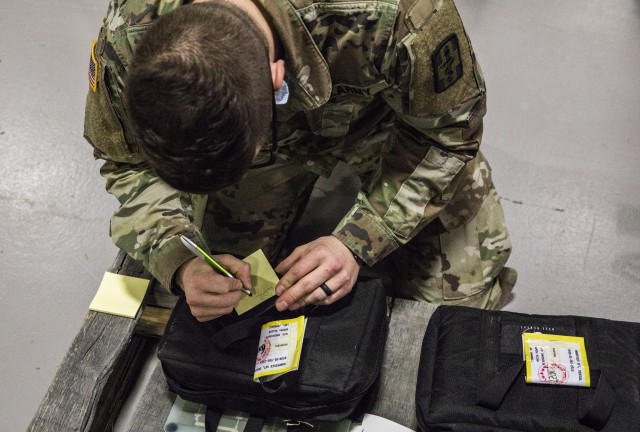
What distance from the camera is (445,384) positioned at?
57.4 inches

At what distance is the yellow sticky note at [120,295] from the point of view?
1.70m

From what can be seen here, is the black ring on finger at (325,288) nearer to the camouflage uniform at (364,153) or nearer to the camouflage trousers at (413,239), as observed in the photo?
the camouflage uniform at (364,153)

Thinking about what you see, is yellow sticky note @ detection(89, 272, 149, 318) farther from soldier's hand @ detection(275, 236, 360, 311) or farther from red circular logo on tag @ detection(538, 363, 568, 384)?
red circular logo on tag @ detection(538, 363, 568, 384)

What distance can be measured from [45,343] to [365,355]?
40.2 inches

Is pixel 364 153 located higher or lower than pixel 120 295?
higher

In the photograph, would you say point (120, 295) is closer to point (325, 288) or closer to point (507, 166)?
point (325, 288)

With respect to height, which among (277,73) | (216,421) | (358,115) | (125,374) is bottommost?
(125,374)

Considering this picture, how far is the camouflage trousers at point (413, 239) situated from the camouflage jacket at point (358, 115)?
69 mm

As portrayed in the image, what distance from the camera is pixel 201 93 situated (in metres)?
1.00

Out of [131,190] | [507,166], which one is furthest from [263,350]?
[507,166]

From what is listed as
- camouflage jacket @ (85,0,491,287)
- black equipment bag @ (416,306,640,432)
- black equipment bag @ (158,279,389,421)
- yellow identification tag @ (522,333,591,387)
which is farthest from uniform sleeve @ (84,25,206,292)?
yellow identification tag @ (522,333,591,387)

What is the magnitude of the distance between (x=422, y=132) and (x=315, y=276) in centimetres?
40

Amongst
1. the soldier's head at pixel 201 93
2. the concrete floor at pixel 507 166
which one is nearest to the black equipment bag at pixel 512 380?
the concrete floor at pixel 507 166

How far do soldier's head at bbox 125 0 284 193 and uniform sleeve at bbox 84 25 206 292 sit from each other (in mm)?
373
